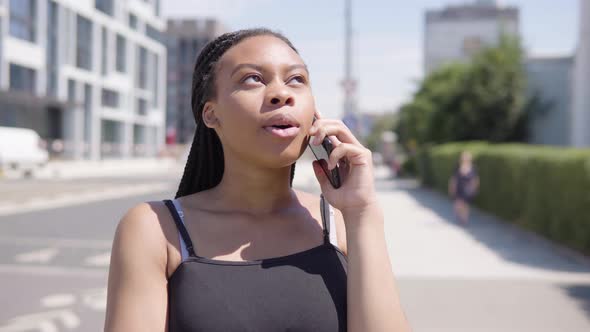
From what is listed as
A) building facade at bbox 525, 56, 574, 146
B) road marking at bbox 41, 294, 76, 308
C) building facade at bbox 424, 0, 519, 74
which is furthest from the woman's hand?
building facade at bbox 424, 0, 519, 74

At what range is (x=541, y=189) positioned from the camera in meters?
12.3

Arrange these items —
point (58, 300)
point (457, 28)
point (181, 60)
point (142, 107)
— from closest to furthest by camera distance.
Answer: point (58, 300), point (142, 107), point (457, 28), point (181, 60)

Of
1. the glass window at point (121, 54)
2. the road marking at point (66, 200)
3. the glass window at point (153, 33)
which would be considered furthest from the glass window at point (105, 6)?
the road marking at point (66, 200)

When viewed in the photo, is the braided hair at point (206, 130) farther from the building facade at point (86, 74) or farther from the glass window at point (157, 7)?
the glass window at point (157, 7)

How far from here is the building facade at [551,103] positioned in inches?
1141

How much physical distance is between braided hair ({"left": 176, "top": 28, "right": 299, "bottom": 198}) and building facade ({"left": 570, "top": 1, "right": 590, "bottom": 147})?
80.1 feet

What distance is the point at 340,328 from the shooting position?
1572mm

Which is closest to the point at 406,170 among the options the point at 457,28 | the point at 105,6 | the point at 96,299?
the point at 105,6

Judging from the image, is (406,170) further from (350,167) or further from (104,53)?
(350,167)

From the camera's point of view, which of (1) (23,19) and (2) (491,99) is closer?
(2) (491,99)

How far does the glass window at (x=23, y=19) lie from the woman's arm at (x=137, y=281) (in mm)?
40486

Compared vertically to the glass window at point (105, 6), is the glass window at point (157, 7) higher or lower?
higher

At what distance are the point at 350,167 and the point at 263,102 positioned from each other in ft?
0.93

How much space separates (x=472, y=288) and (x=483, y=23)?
3632 inches
